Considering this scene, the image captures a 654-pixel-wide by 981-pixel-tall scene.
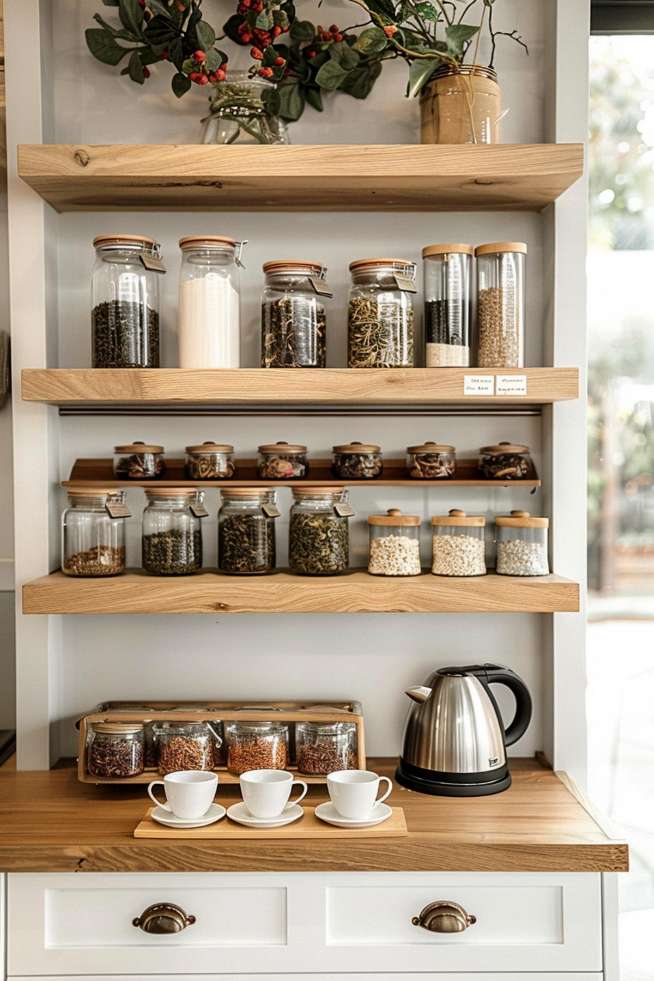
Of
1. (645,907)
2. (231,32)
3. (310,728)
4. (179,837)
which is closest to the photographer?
(179,837)

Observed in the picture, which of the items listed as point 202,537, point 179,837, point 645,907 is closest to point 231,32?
point 202,537

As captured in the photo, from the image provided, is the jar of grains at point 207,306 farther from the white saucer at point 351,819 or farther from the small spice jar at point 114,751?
the white saucer at point 351,819

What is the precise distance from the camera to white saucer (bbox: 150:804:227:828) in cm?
171

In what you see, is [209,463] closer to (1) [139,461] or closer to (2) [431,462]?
(1) [139,461]

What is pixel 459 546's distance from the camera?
6.65 ft

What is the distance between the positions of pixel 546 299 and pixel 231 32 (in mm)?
880

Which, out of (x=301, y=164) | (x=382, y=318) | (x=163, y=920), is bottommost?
(x=163, y=920)

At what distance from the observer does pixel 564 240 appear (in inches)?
81.9

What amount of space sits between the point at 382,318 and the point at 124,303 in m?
0.52

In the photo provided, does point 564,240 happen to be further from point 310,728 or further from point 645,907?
point 645,907

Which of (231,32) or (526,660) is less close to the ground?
(231,32)

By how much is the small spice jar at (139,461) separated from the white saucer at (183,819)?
68 centimetres

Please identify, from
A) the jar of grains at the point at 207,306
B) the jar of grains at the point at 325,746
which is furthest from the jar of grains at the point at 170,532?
the jar of grains at the point at 325,746

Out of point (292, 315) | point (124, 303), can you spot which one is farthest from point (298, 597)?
point (124, 303)
